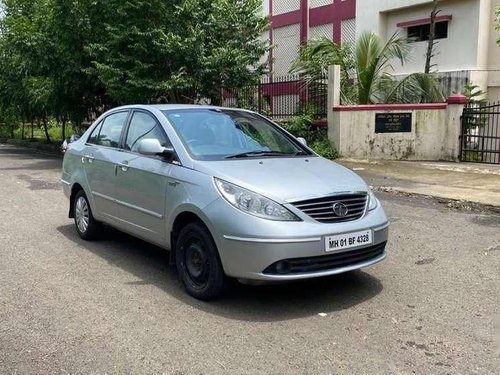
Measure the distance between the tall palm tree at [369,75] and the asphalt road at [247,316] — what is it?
933 cm

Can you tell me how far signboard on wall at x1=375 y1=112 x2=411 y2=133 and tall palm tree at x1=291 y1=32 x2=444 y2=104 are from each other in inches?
55.0

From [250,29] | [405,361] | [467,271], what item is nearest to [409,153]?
[250,29]

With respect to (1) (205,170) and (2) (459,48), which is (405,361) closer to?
(1) (205,170)

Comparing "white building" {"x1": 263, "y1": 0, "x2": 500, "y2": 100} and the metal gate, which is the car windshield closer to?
the metal gate

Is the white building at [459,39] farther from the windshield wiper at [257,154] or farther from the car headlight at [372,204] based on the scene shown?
the car headlight at [372,204]

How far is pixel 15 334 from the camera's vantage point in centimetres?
422

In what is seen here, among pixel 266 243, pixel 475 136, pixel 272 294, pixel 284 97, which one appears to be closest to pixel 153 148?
pixel 266 243

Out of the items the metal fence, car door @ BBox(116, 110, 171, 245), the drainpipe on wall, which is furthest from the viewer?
the drainpipe on wall

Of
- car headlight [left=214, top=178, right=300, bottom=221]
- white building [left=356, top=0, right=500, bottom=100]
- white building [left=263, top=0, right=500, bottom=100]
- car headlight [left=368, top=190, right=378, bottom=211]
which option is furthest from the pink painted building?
car headlight [left=214, top=178, right=300, bottom=221]

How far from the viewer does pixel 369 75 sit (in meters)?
15.8

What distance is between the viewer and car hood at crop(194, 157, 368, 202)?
4.53 metres

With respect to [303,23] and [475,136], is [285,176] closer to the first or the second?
[475,136]

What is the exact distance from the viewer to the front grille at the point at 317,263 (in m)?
4.41

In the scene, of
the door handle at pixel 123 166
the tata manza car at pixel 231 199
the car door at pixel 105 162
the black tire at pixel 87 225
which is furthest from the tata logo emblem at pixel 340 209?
the black tire at pixel 87 225
